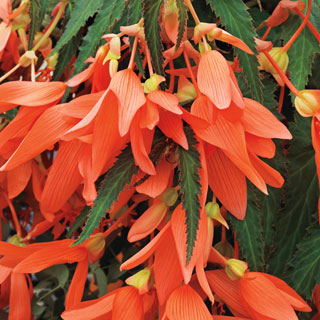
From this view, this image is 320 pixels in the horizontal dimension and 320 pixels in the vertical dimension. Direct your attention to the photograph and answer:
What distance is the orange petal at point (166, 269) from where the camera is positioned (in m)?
0.40

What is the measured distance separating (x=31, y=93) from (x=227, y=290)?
226 millimetres

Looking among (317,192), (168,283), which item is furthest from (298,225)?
(168,283)

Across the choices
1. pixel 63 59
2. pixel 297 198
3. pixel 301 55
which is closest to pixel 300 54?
pixel 301 55

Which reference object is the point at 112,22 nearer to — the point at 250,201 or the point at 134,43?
the point at 134,43

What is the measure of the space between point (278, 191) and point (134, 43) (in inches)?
7.9

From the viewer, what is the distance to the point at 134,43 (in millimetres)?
379

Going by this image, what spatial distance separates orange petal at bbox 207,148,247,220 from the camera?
40 centimetres

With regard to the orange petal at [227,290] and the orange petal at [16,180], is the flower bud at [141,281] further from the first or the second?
the orange petal at [16,180]

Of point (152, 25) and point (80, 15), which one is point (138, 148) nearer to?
point (152, 25)

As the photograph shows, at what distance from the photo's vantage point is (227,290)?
0.43 meters

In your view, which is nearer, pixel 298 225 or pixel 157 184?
pixel 157 184

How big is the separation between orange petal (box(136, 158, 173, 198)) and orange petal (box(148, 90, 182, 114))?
0.06 meters

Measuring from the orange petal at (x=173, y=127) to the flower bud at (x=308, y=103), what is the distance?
0.11 m

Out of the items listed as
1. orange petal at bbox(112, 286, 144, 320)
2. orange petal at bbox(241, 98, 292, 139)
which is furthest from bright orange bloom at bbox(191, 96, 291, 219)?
orange petal at bbox(112, 286, 144, 320)
